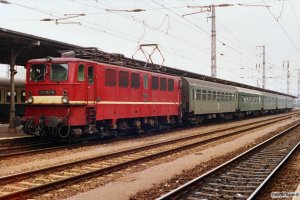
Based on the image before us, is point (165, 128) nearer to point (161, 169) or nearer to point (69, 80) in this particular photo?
point (69, 80)

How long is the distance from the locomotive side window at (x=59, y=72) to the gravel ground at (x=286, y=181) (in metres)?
8.55

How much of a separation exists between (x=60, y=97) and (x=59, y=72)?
41.7 inches

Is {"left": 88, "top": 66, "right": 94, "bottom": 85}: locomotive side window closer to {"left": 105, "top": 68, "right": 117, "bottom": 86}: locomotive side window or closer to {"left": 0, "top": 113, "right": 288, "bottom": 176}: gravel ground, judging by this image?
{"left": 105, "top": 68, "right": 117, "bottom": 86}: locomotive side window

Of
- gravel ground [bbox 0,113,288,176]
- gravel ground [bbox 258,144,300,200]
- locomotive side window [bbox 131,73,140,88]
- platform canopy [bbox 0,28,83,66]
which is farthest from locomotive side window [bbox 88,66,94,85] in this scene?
gravel ground [bbox 258,144,300,200]

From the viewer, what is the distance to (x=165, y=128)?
2619cm

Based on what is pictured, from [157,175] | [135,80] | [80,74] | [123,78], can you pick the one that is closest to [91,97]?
[80,74]

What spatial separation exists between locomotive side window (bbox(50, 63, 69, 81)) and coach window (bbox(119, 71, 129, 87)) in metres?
2.99

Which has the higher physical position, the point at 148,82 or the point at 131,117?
the point at 148,82

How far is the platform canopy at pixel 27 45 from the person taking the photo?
17305 millimetres

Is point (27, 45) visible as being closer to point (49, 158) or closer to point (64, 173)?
point (49, 158)

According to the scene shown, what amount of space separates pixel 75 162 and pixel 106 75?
6223mm

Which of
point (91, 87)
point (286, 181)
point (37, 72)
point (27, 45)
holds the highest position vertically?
point (27, 45)

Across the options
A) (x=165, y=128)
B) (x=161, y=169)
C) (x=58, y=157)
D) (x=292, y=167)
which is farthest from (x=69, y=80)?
(x=165, y=128)

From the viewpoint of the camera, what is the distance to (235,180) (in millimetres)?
9844
